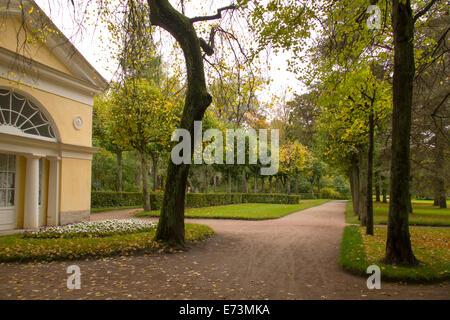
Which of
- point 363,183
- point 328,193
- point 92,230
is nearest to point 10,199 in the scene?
point 92,230

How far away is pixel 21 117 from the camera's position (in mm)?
10844

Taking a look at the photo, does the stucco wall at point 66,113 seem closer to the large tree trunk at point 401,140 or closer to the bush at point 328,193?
the large tree trunk at point 401,140

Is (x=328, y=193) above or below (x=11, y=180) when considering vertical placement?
below

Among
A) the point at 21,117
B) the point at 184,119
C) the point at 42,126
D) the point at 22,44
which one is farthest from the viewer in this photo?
the point at 42,126

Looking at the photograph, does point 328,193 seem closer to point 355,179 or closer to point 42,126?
point 355,179

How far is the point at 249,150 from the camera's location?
32.9 meters

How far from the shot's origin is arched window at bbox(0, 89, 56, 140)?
10281mm

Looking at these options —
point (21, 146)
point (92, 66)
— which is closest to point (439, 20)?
point (92, 66)

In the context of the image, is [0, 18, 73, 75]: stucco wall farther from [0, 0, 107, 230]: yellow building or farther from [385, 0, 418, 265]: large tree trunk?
[385, 0, 418, 265]: large tree trunk

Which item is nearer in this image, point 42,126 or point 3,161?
point 3,161

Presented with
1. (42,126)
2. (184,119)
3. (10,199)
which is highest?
(42,126)

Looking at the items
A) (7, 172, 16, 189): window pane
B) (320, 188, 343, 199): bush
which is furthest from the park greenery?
(320, 188, 343, 199): bush

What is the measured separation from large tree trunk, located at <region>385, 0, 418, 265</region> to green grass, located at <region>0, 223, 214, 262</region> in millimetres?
5471

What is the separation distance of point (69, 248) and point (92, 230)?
111 inches
